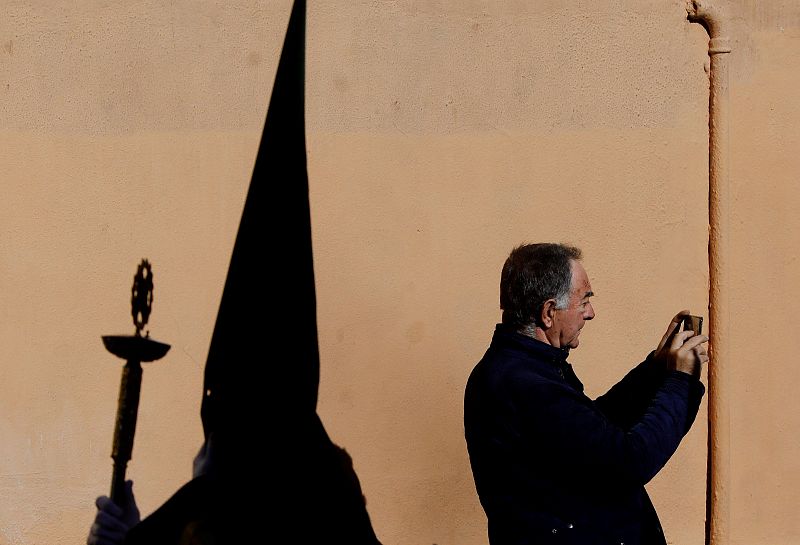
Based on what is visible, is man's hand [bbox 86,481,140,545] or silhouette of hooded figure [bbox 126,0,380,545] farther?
silhouette of hooded figure [bbox 126,0,380,545]


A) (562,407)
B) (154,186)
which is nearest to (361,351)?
(154,186)

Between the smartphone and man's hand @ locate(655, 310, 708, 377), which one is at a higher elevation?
the smartphone

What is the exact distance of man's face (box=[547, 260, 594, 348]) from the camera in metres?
3.30

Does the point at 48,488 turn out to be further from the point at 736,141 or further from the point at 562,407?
the point at 736,141

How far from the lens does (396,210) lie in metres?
4.15

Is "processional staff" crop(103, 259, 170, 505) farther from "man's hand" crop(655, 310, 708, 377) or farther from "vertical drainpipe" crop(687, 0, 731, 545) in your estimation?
"vertical drainpipe" crop(687, 0, 731, 545)

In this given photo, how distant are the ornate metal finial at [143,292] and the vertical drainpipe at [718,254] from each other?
198cm

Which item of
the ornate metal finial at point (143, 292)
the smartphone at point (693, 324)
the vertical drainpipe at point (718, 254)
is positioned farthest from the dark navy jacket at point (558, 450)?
the ornate metal finial at point (143, 292)

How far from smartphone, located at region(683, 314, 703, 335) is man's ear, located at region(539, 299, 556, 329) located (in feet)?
1.40

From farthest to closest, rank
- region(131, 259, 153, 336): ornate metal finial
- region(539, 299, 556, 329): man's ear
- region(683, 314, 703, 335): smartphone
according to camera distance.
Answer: region(131, 259, 153, 336): ornate metal finial < region(683, 314, 703, 335): smartphone < region(539, 299, 556, 329): man's ear

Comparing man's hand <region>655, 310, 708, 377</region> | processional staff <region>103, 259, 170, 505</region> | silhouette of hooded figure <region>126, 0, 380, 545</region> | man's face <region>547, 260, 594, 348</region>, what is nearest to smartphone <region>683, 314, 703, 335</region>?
man's hand <region>655, 310, 708, 377</region>

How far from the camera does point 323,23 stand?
410cm

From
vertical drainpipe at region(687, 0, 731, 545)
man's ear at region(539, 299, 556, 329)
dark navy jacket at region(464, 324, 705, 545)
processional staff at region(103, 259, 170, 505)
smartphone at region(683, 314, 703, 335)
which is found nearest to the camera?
dark navy jacket at region(464, 324, 705, 545)

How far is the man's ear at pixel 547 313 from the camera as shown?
129 inches
